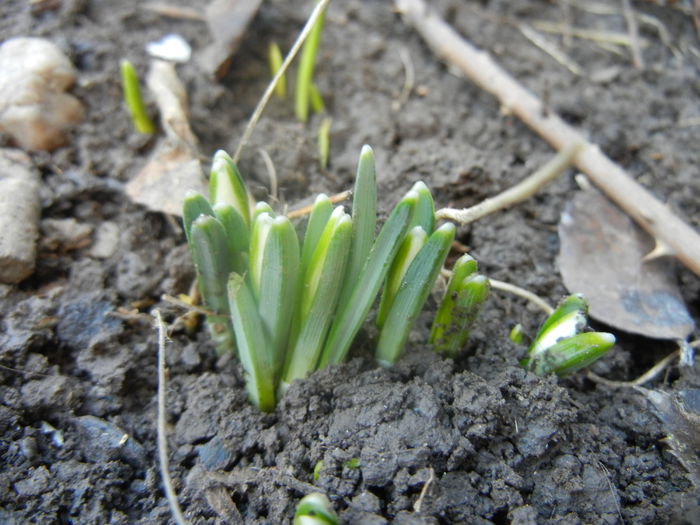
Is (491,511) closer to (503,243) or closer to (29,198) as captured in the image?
(503,243)

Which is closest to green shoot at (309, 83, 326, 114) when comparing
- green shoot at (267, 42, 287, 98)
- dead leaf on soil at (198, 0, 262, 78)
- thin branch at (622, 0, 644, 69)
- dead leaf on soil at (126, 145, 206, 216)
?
green shoot at (267, 42, 287, 98)

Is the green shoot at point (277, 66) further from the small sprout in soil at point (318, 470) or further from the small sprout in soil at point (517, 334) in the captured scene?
the small sprout in soil at point (318, 470)

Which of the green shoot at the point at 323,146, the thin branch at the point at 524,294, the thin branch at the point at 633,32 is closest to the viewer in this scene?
the thin branch at the point at 524,294

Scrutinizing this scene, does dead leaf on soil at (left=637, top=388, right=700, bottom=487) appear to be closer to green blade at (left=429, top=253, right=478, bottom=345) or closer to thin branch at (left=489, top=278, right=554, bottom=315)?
thin branch at (left=489, top=278, right=554, bottom=315)

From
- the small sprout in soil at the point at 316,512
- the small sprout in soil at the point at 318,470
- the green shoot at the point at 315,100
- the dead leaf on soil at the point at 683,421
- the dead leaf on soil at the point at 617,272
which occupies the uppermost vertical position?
the green shoot at the point at 315,100

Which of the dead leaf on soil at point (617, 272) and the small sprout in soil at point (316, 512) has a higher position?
the dead leaf on soil at point (617, 272)

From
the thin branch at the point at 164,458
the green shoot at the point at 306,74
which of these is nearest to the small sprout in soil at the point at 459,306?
the thin branch at the point at 164,458

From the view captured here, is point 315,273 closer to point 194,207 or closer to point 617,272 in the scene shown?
point 194,207
